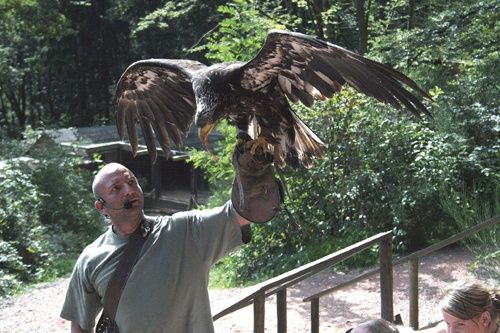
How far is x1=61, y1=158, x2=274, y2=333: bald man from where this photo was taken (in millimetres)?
2307

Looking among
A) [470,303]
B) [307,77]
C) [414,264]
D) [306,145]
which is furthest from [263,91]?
[414,264]

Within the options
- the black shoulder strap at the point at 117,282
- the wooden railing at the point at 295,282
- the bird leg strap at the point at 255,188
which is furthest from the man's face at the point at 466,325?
the wooden railing at the point at 295,282

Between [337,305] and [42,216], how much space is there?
759 centimetres

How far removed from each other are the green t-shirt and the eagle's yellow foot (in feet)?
1.37

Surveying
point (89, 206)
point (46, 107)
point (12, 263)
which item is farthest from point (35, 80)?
point (12, 263)

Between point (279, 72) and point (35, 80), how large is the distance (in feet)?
78.9

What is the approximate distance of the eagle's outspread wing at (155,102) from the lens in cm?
367

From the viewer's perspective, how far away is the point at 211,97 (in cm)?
310

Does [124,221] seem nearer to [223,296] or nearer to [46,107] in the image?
[223,296]

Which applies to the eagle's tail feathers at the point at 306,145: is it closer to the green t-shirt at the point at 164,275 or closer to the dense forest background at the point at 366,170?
the green t-shirt at the point at 164,275

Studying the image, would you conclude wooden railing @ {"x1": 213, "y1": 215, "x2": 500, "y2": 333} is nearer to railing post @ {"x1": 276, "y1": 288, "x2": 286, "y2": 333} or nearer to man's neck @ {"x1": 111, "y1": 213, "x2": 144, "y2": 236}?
railing post @ {"x1": 276, "y1": 288, "x2": 286, "y2": 333}

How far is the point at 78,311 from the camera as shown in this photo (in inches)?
95.2

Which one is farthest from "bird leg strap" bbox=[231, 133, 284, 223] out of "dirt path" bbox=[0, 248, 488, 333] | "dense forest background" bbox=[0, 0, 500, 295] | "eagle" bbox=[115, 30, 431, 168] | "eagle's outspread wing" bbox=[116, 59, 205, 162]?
"dirt path" bbox=[0, 248, 488, 333]

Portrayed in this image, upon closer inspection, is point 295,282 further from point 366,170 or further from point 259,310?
point 366,170
